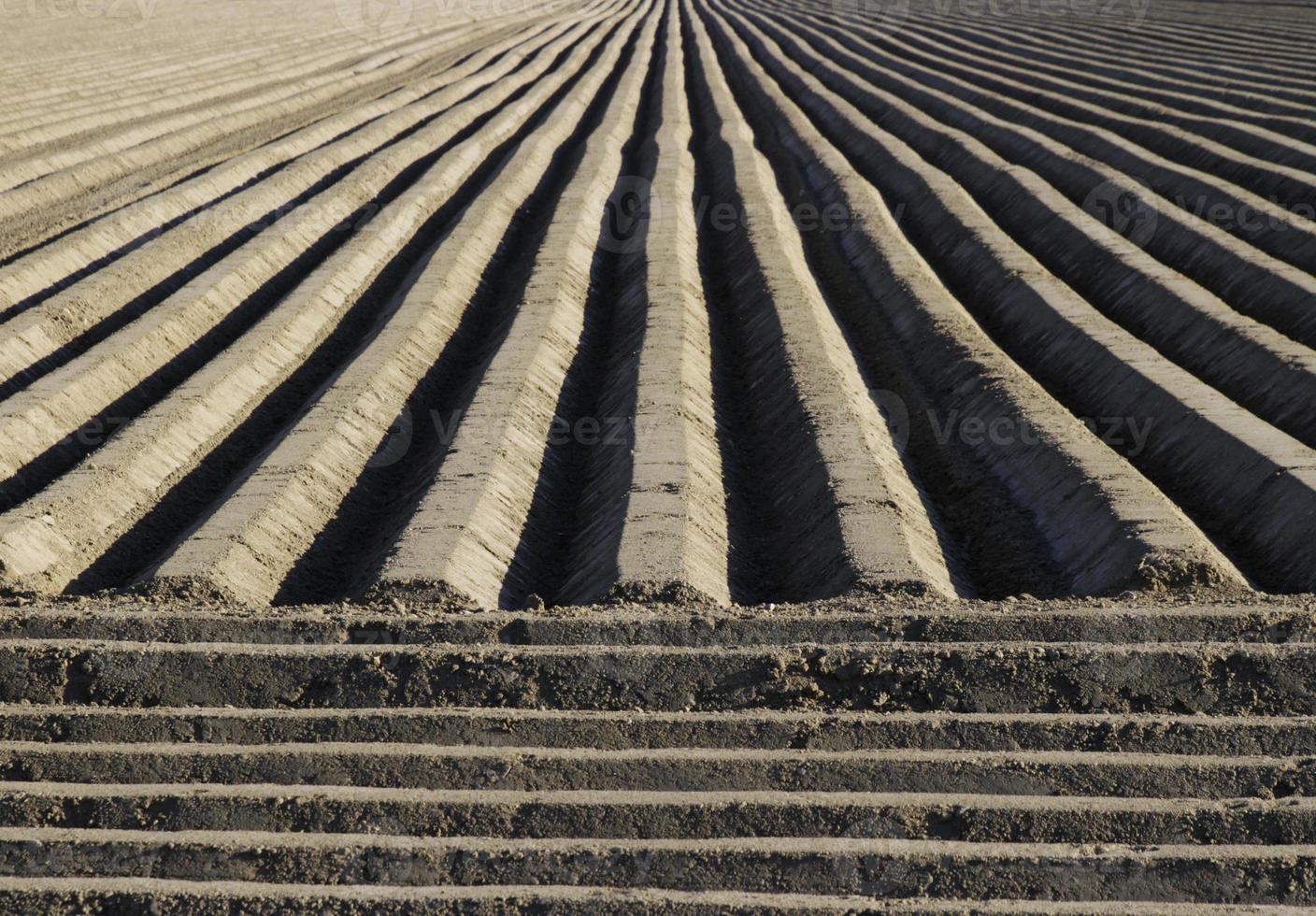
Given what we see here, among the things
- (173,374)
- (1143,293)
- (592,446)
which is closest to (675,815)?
(592,446)

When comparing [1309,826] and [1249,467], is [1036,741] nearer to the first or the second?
[1309,826]

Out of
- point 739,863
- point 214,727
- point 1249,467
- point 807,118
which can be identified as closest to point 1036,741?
point 739,863

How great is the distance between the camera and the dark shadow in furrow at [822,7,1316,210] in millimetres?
10680

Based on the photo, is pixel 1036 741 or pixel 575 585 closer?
pixel 1036 741

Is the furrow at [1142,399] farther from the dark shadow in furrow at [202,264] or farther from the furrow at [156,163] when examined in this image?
the furrow at [156,163]

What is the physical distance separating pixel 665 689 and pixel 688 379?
3.12m

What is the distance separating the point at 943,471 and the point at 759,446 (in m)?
1.00

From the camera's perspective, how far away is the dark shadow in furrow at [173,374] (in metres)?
6.22

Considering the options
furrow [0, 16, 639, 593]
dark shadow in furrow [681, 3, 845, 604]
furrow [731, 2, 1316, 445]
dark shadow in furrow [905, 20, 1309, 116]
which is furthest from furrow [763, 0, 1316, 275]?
furrow [0, 16, 639, 593]

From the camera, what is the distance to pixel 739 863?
3.61m

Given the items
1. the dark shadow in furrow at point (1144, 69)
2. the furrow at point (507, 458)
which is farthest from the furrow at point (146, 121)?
the dark shadow in furrow at point (1144, 69)

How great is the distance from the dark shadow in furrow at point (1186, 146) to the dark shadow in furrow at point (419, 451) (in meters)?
6.49

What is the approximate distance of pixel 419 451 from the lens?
6594 millimetres

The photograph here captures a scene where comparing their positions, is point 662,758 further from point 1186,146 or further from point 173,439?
point 1186,146
